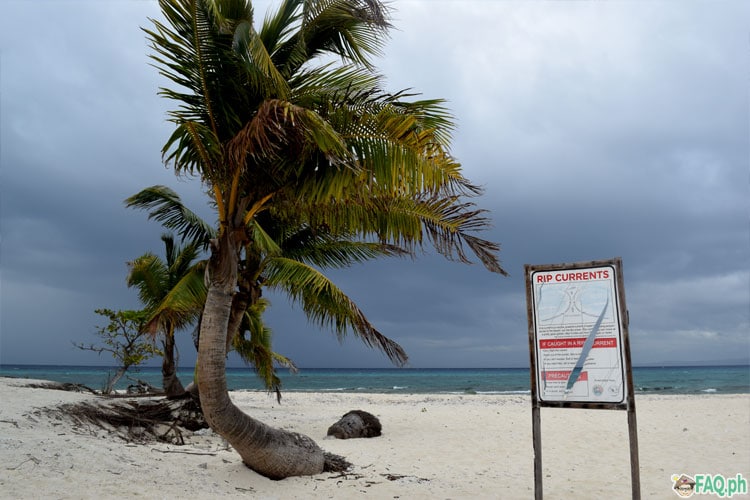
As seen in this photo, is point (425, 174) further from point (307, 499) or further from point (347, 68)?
point (307, 499)

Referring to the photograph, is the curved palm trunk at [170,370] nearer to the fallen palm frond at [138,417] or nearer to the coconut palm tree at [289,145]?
the fallen palm frond at [138,417]

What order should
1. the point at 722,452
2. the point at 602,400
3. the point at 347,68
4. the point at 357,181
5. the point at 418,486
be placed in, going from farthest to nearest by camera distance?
1. the point at 722,452
2. the point at 418,486
3. the point at 347,68
4. the point at 357,181
5. the point at 602,400

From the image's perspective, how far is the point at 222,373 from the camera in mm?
6035

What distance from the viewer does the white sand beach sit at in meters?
5.66

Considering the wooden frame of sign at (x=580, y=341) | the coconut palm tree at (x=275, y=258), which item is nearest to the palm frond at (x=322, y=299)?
the coconut palm tree at (x=275, y=258)

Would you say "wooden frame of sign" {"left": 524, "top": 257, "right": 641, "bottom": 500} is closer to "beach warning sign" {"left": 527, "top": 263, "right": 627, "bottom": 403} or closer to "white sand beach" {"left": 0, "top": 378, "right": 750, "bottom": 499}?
"beach warning sign" {"left": 527, "top": 263, "right": 627, "bottom": 403}

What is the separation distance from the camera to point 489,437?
472 inches

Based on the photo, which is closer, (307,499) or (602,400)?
(602,400)

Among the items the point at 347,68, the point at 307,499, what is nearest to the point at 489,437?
the point at 307,499

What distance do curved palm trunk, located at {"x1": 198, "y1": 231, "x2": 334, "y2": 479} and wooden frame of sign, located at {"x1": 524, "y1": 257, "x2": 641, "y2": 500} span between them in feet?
11.0

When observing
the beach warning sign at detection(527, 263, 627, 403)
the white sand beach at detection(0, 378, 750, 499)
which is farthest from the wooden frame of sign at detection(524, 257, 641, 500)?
the white sand beach at detection(0, 378, 750, 499)

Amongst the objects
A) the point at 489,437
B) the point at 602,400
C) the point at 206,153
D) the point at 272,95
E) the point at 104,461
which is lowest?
the point at 489,437

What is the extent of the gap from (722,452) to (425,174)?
30.1ft

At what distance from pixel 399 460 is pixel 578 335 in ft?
16.0
